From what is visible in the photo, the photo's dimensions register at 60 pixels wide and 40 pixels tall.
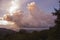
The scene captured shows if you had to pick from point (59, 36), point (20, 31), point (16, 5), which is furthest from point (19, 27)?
point (59, 36)

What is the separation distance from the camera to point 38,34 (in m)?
7.83

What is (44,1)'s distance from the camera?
7.93 meters

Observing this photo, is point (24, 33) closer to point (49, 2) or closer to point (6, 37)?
point (6, 37)

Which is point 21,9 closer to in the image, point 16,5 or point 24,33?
point 16,5

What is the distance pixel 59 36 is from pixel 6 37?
4.89ft

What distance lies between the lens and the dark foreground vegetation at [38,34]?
7785 mm

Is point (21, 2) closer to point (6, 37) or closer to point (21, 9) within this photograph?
point (21, 9)

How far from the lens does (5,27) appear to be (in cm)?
787

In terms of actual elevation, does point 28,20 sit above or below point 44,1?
below

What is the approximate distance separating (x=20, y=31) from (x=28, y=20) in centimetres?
38

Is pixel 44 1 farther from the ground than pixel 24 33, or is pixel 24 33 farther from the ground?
pixel 44 1

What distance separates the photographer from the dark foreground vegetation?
7785mm

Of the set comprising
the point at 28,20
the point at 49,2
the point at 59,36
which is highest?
the point at 49,2

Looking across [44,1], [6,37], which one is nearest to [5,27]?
[6,37]
